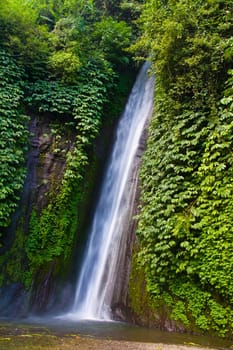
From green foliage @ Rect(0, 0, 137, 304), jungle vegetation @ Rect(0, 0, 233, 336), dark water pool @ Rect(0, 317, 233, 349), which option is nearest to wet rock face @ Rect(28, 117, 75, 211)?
green foliage @ Rect(0, 0, 137, 304)

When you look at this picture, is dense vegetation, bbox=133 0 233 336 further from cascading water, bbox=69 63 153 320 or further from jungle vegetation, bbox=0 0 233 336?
cascading water, bbox=69 63 153 320

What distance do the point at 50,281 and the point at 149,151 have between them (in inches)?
169

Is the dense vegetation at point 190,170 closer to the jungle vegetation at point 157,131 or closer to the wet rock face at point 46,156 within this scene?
the jungle vegetation at point 157,131

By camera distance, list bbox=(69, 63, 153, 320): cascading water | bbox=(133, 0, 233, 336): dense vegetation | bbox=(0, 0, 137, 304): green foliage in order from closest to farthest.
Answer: bbox=(133, 0, 233, 336): dense vegetation, bbox=(69, 63, 153, 320): cascading water, bbox=(0, 0, 137, 304): green foliage

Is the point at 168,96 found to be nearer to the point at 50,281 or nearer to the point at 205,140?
the point at 205,140

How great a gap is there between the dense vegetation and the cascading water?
121 cm

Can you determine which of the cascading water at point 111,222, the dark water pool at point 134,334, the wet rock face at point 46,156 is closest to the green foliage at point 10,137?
the wet rock face at point 46,156

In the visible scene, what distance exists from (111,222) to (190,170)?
317 centimetres

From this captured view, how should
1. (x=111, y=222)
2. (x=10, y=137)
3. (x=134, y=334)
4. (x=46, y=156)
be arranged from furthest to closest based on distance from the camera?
1. (x=46, y=156)
2. (x=111, y=222)
3. (x=10, y=137)
4. (x=134, y=334)

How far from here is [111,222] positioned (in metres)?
8.88

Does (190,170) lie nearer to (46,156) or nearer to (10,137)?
(46,156)

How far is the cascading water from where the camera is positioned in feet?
25.0

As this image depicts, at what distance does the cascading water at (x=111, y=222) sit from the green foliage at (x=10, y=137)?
Answer: 2482mm

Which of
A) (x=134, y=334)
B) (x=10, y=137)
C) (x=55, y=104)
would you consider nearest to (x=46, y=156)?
(x=10, y=137)
